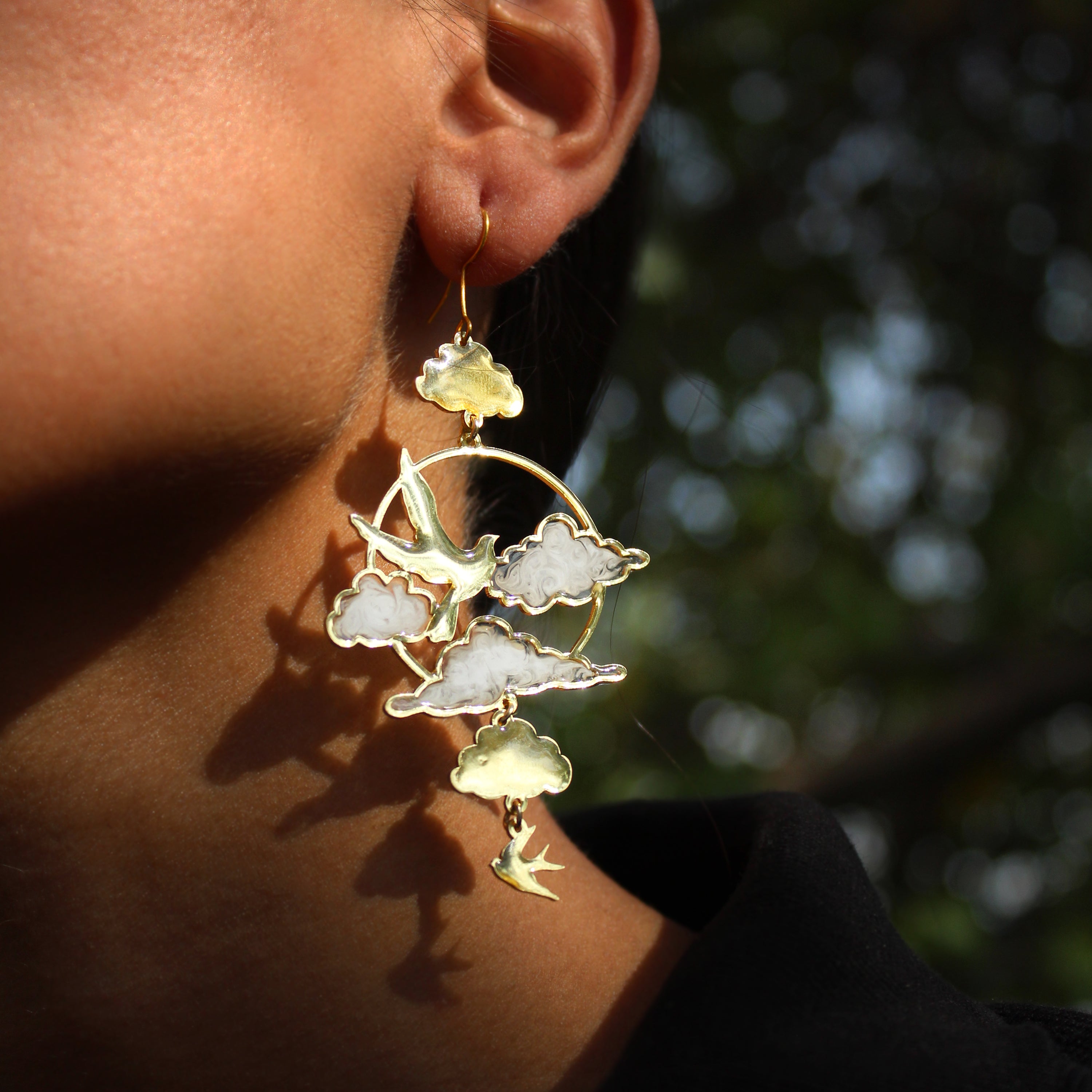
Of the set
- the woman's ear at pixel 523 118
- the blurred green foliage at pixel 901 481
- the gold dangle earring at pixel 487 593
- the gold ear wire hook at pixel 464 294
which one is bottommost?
the blurred green foliage at pixel 901 481

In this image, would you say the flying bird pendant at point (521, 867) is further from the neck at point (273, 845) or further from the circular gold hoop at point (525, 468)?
the circular gold hoop at point (525, 468)

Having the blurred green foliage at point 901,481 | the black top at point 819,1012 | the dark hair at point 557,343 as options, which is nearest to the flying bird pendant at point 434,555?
the dark hair at point 557,343

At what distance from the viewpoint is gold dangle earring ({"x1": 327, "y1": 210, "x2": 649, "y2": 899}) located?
1086mm

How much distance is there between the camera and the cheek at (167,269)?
0.94 m

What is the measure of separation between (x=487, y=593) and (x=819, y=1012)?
51 cm

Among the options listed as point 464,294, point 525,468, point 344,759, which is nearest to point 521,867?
point 344,759

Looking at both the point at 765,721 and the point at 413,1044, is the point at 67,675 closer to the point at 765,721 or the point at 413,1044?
the point at 413,1044

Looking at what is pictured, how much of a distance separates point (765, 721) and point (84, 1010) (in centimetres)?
249

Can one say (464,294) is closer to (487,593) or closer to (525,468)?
(525,468)

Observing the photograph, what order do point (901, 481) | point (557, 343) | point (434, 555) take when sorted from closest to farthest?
point (434, 555)
point (557, 343)
point (901, 481)

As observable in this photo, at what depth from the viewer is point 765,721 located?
3379mm

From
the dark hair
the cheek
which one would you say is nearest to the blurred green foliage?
the dark hair

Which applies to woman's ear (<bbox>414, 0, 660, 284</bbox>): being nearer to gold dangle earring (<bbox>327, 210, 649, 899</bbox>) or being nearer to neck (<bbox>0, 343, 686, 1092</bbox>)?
gold dangle earring (<bbox>327, 210, 649, 899</bbox>)

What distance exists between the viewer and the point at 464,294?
1181mm
